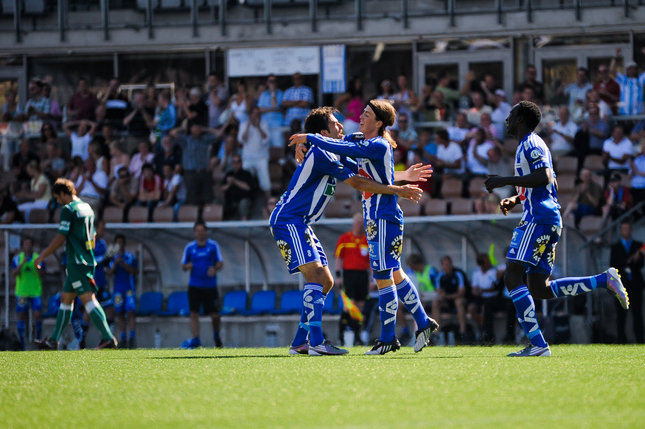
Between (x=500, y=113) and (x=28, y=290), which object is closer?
(x=28, y=290)

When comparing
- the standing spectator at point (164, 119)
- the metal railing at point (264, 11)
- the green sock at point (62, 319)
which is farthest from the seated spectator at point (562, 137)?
the green sock at point (62, 319)

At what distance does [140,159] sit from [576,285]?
14.3m

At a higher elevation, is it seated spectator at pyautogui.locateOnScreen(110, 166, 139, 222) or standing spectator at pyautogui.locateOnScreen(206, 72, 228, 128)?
standing spectator at pyautogui.locateOnScreen(206, 72, 228, 128)

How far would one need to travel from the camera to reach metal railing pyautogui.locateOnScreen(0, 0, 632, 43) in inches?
956

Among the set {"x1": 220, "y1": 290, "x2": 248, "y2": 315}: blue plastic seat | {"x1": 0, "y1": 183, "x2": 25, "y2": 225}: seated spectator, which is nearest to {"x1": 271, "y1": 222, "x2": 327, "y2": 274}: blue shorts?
{"x1": 220, "y1": 290, "x2": 248, "y2": 315}: blue plastic seat


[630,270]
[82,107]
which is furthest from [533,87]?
[82,107]

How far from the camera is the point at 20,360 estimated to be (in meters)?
10.7

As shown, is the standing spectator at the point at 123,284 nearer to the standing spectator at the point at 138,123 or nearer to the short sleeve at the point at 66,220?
the standing spectator at the point at 138,123

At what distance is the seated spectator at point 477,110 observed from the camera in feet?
70.2

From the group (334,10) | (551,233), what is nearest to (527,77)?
(334,10)

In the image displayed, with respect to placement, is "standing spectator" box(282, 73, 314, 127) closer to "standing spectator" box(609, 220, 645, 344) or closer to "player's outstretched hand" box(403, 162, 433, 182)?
"standing spectator" box(609, 220, 645, 344)

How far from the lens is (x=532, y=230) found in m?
9.41

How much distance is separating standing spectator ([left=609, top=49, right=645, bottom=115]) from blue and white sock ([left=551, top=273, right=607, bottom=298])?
38.6 feet

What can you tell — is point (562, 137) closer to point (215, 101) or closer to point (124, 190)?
point (215, 101)
